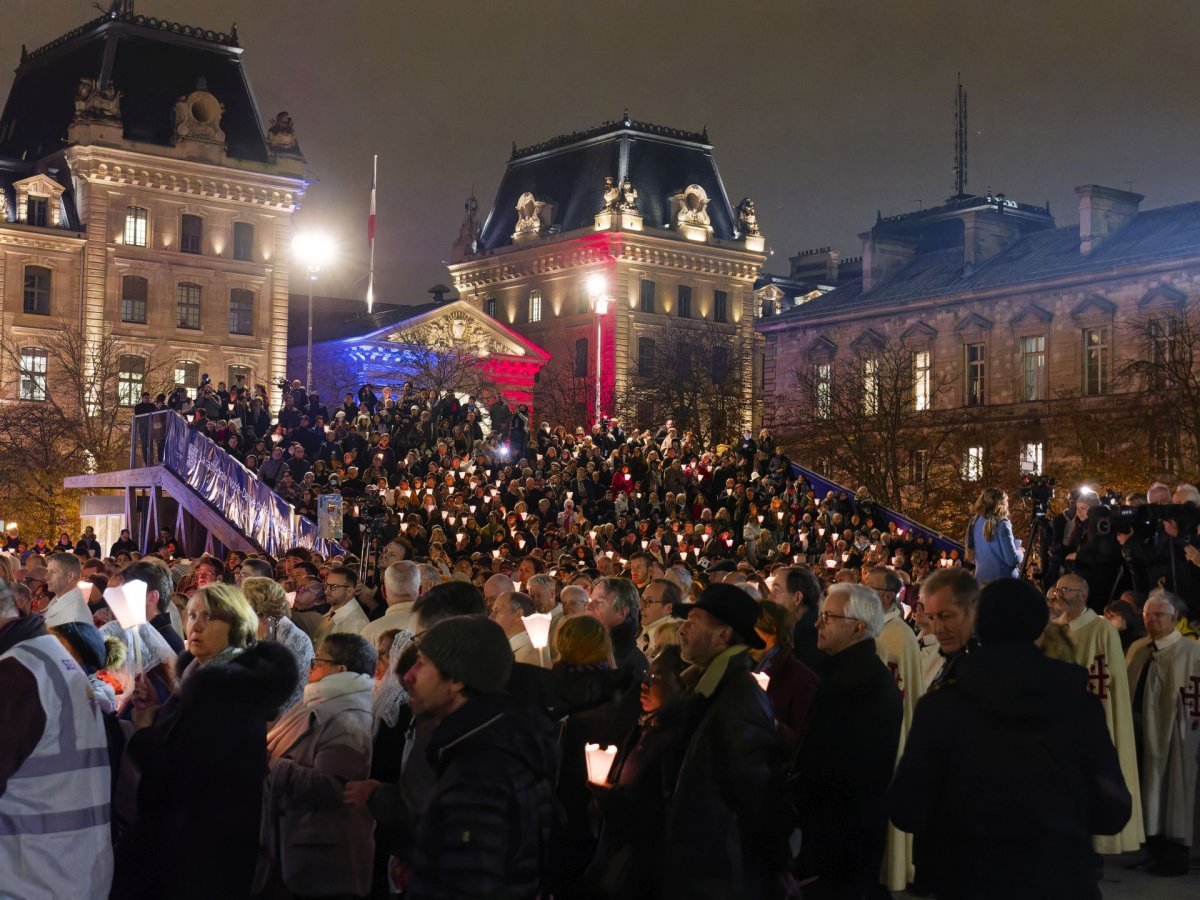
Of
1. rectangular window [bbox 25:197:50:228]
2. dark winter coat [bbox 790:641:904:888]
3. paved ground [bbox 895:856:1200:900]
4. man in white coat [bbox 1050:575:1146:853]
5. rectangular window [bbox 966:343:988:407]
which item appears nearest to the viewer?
dark winter coat [bbox 790:641:904:888]

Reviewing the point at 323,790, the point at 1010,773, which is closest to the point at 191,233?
the point at 323,790

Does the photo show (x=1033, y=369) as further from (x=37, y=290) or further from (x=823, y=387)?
(x=37, y=290)

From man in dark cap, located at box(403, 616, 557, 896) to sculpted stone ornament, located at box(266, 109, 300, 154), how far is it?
71.5 meters

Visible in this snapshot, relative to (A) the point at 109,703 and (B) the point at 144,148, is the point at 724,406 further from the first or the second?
(A) the point at 109,703

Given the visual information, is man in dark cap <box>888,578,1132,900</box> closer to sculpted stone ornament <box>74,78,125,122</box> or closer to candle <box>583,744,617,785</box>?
candle <box>583,744,617,785</box>

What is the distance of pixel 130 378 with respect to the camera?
68312 mm

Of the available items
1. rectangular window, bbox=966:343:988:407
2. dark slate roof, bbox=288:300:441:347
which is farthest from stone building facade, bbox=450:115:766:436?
rectangular window, bbox=966:343:988:407

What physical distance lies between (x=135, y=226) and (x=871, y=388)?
3219cm

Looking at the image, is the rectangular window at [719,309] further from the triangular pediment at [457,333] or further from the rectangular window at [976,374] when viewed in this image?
the rectangular window at [976,374]

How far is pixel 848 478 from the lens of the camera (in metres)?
54.1

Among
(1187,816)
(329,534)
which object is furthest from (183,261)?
(1187,816)

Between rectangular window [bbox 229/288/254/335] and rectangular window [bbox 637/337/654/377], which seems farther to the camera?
rectangular window [bbox 637/337/654/377]

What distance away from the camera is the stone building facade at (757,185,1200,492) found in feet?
175

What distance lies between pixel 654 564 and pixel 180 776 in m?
9.12
